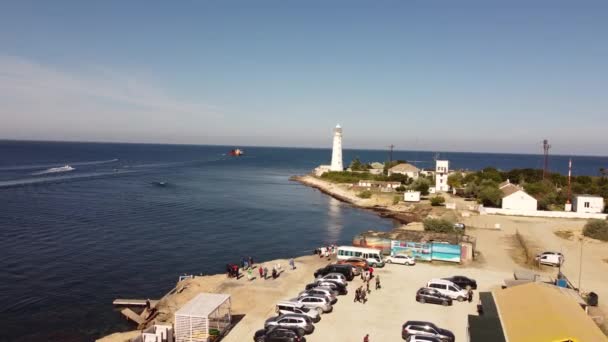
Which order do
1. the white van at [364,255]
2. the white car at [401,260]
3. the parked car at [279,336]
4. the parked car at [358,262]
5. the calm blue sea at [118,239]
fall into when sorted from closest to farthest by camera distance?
the parked car at [279,336]
the calm blue sea at [118,239]
the parked car at [358,262]
the white van at [364,255]
the white car at [401,260]

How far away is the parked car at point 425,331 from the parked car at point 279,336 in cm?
Result: 430

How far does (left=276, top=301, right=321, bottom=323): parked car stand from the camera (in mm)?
19609

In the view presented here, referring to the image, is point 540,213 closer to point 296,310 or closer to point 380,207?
point 380,207

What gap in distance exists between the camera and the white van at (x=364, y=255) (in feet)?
96.1

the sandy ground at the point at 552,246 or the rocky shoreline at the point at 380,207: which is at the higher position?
the sandy ground at the point at 552,246

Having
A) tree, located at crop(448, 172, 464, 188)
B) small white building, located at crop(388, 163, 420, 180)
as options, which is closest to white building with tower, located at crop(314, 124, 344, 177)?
small white building, located at crop(388, 163, 420, 180)

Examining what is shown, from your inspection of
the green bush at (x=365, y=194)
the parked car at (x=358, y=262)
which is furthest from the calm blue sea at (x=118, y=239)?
the parked car at (x=358, y=262)

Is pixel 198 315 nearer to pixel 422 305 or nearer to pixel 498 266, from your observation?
pixel 422 305

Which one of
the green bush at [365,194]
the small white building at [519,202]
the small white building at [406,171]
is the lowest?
the green bush at [365,194]

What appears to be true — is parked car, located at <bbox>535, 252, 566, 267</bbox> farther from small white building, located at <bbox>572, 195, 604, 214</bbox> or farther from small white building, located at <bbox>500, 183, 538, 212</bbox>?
small white building, located at <bbox>572, 195, 604, 214</bbox>

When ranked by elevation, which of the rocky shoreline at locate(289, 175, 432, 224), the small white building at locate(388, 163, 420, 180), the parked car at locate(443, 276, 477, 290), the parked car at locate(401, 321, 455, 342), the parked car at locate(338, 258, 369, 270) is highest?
the small white building at locate(388, 163, 420, 180)

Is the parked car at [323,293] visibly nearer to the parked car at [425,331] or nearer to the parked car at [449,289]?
the parked car at [425,331]

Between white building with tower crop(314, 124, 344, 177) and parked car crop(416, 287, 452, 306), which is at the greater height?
white building with tower crop(314, 124, 344, 177)

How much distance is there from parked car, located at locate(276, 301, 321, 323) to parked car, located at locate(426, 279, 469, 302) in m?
7.23
